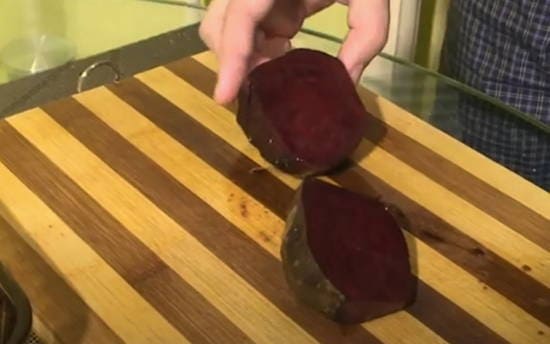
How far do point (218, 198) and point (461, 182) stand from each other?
0.23 metres

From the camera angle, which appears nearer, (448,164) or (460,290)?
(460,290)

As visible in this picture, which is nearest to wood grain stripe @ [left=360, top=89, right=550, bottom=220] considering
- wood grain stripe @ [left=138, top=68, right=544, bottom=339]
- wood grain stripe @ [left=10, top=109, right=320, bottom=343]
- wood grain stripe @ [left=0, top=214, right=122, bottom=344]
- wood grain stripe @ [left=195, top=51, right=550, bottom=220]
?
wood grain stripe @ [left=195, top=51, right=550, bottom=220]

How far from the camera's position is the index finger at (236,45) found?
0.91 metres

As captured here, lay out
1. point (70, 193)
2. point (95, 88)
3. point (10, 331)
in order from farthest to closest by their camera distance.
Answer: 1. point (95, 88)
2. point (70, 193)
3. point (10, 331)

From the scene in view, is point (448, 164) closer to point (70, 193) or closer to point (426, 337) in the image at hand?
point (426, 337)

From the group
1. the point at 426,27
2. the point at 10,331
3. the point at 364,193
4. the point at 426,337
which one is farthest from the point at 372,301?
the point at 426,27

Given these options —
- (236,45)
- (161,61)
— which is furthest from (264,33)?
(161,61)

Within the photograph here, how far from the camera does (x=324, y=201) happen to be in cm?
85

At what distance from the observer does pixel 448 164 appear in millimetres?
968

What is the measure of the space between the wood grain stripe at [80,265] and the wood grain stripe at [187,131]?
12 cm

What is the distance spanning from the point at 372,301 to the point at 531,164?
0.97 feet

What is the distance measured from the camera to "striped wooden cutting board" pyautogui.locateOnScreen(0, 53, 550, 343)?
2.64 feet

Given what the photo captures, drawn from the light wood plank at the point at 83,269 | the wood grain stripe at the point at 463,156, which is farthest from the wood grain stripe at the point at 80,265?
the wood grain stripe at the point at 463,156

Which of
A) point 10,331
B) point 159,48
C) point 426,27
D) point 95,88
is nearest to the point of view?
point 10,331
